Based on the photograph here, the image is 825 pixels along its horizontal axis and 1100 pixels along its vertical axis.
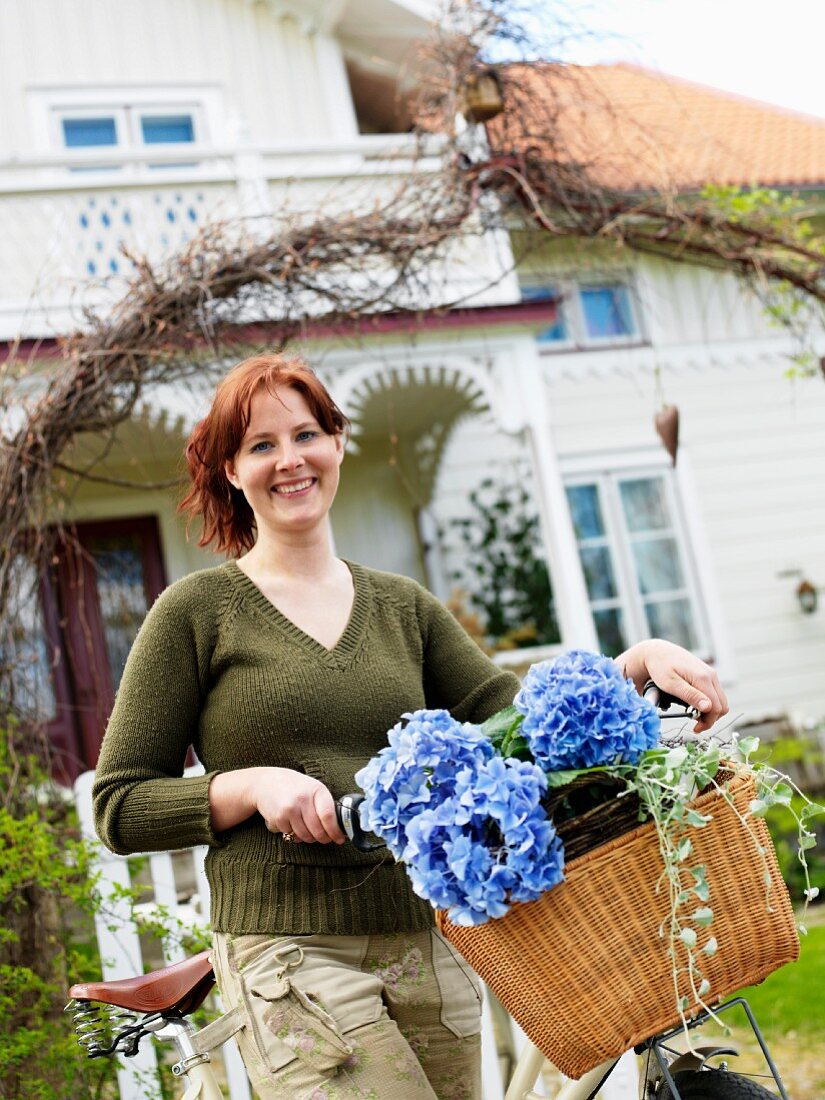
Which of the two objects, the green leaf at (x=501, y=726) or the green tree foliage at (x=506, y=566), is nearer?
the green leaf at (x=501, y=726)

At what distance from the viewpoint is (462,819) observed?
54.7 inches

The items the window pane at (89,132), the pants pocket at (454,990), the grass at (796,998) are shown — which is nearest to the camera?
the pants pocket at (454,990)

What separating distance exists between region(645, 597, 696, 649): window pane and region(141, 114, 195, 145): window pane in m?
5.51

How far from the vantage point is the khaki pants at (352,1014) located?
5.79ft

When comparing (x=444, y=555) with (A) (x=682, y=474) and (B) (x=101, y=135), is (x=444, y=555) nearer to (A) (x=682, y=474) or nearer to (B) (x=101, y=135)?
(A) (x=682, y=474)

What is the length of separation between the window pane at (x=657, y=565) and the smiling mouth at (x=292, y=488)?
24.8 feet

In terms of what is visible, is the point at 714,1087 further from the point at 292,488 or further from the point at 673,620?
the point at 673,620

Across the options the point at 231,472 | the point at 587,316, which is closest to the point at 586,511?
the point at 587,316

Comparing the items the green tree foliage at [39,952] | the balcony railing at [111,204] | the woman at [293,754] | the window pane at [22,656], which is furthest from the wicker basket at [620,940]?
the balcony railing at [111,204]

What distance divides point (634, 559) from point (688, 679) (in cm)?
768

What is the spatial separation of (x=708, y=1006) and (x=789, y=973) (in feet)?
16.0

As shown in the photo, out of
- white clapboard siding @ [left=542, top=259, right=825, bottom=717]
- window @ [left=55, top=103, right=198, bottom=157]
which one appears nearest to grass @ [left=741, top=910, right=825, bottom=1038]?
white clapboard siding @ [left=542, top=259, right=825, bottom=717]

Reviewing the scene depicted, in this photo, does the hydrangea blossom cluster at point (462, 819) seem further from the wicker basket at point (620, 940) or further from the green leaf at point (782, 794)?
the green leaf at point (782, 794)

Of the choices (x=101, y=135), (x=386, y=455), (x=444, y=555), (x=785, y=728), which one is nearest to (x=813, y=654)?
(x=785, y=728)
